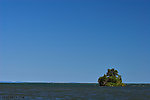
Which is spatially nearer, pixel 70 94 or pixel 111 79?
pixel 70 94

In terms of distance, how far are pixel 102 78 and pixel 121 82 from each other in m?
15.8

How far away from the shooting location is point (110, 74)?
538ft

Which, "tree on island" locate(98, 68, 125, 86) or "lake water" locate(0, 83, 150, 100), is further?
"tree on island" locate(98, 68, 125, 86)

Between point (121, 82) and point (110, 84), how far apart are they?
1227cm

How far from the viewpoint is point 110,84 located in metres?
161

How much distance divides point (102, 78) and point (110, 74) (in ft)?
20.8

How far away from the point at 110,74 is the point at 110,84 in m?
7.25

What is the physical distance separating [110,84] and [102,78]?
7110mm

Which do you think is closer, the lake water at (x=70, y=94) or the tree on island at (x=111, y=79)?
the lake water at (x=70, y=94)

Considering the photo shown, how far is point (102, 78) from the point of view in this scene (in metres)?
164
